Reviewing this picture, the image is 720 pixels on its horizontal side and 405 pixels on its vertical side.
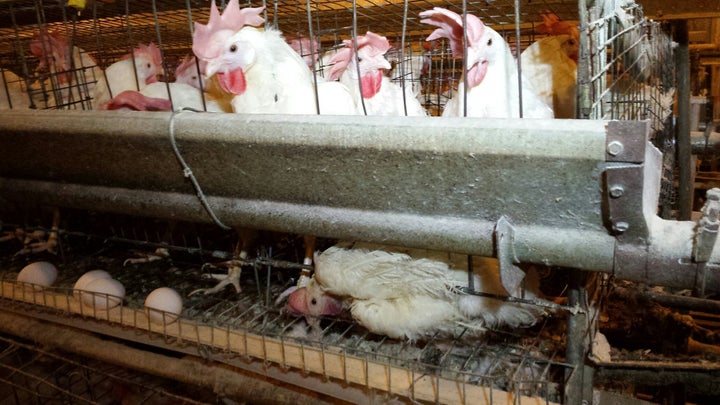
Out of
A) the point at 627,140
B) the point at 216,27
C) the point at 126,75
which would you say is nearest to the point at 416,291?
the point at 627,140

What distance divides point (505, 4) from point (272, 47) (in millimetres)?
962

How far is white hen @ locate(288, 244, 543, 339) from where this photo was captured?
1.29 metres

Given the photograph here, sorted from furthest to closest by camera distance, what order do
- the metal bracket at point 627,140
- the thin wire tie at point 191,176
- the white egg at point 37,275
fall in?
the white egg at point 37,275
the thin wire tie at point 191,176
the metal bracket at point 627,140

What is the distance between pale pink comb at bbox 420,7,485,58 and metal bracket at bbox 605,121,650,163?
0.71m

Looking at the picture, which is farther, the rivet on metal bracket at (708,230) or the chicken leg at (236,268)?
the chicken leg at (236,268)

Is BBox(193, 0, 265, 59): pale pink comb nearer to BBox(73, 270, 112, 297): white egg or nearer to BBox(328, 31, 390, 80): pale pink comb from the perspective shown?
BBox(328, 31, 390, 80): pale pink comb

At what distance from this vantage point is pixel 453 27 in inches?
54.5

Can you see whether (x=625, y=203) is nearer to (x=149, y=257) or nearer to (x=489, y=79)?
(x=489, y=79)

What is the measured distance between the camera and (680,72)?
2.03 metres

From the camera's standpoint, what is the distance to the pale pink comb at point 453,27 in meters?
1.33

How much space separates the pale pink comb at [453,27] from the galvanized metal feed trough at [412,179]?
0.59 metres

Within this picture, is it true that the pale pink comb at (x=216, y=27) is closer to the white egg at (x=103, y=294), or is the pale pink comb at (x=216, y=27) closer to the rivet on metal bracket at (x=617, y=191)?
the white egg at (x=103, y=294)

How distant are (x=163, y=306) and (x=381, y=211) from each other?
0.90 metres

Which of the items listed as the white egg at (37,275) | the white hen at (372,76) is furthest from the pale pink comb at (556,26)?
the white egg at (37,275)
